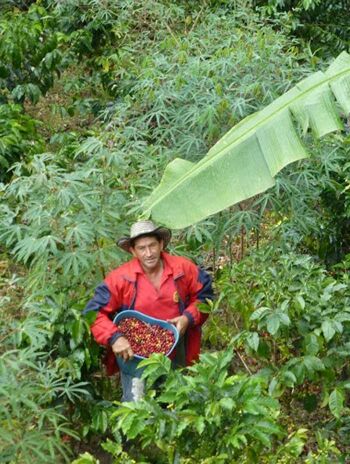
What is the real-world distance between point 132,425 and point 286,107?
4.81 feet

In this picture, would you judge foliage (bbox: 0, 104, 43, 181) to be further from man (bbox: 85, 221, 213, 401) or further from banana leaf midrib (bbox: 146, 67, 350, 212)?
banana leaf midrib (bbox: 146, 67, 350, 212)

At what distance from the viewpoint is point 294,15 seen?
8930mm

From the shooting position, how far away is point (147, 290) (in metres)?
4.71

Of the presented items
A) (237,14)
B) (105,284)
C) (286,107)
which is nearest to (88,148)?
(105,284)

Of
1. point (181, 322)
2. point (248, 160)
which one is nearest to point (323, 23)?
point (181, 322)

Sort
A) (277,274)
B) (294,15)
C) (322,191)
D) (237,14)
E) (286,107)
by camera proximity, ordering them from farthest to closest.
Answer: (294,15), (237,14), (322,191), (277,274), (286,107)

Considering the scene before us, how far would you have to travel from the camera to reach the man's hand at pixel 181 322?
4676mm

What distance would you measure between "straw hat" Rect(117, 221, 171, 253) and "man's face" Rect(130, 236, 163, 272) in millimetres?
33

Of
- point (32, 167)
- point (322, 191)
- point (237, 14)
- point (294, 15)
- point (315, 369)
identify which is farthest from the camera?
point (294, 15)

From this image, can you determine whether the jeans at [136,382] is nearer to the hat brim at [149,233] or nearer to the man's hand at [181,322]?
the man's hand at [181,322]

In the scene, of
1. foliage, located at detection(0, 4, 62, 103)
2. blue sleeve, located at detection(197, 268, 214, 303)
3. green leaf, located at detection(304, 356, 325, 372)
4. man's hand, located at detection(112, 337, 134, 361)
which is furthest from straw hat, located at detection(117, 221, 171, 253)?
foliage, located at detection(0, 4, 62, 103)

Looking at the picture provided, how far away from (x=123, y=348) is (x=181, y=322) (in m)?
0.33

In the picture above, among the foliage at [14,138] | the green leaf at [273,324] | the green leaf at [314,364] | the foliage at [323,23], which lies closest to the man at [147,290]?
the green leaf at [273,324]

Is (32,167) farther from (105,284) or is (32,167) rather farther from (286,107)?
(286,107)
